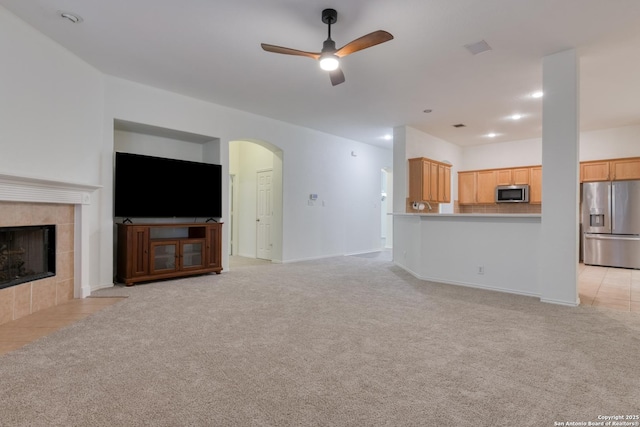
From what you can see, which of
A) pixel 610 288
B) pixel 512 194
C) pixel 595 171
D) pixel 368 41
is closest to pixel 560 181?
pixel 610 288

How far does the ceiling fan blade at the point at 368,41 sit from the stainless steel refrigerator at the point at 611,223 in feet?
20.6

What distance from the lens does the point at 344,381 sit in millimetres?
2006

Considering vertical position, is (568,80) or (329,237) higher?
(568,80)

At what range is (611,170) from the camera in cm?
668

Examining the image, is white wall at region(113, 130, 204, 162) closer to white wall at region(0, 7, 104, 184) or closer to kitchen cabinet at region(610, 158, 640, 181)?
white wall at region(0, 7, 104, 184)

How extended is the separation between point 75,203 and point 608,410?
5016mm

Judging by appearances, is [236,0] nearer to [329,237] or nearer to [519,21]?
[519,21]

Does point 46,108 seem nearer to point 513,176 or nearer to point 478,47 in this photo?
point 478,47

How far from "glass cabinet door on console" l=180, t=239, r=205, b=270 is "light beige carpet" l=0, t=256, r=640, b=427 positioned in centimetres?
137

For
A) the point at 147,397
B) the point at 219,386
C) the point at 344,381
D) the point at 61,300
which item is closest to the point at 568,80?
the point at 344,381

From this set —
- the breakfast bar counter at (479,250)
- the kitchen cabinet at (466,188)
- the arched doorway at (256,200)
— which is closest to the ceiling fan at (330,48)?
the breakfast bar counter at (479,250)

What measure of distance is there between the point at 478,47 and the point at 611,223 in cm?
518

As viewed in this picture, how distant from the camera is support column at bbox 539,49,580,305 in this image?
143 inches

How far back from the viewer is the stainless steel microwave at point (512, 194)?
7.86 metres
